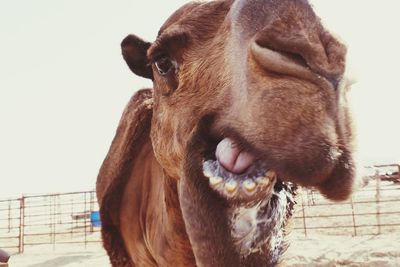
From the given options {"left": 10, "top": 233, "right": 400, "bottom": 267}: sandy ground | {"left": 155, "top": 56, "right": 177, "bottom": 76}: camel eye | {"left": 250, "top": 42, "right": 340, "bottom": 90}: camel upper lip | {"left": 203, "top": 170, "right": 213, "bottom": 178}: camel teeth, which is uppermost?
{"left": 250, "top": 42, "right": 340, "bottom": 90}: camel upper lip

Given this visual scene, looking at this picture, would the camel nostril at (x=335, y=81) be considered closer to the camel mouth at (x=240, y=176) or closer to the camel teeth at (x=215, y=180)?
the camel mouth at (x=240, y=176)

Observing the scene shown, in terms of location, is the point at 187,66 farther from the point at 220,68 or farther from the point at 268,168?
the point at 268,168

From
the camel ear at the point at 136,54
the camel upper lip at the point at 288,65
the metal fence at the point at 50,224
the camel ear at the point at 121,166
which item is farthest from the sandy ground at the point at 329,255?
the camel upper lip at the point at 288,65

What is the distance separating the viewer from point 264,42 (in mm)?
1291

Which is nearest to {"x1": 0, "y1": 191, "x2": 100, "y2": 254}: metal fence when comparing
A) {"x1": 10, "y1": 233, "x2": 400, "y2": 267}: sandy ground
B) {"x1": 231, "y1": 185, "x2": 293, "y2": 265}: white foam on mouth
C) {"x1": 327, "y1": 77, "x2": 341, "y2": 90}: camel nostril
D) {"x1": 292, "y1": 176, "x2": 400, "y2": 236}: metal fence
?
{"x1": 10, "y1": 233, "x2": 400, "y2": 267}: sandy ground

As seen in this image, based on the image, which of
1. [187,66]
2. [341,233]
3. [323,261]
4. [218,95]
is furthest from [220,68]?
[341,233]

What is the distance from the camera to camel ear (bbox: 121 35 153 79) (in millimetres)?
2854

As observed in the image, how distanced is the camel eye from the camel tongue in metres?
0.76

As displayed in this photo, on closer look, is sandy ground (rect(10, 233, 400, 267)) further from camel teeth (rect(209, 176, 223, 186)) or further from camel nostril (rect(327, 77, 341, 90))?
camel nostril (rect(327, 77, 341, 90))

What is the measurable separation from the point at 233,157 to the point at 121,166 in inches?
89.7

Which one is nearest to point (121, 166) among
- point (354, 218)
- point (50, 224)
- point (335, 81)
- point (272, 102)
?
point (272, 102)

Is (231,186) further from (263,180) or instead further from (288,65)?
(288,65)

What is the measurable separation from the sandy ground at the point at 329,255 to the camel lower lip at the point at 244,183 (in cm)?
478

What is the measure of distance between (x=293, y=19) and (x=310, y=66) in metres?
0.18
